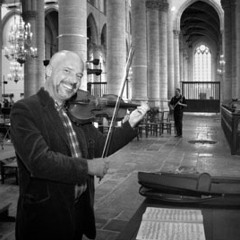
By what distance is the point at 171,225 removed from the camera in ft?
5.14

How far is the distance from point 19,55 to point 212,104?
62.0 ft

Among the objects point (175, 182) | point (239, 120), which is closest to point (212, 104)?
point (239, 120)

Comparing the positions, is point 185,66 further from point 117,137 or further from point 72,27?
point 117,137

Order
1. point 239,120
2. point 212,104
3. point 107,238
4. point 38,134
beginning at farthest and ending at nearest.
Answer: point 212,104 < point 239,120 < point 107,238 < point 38,134

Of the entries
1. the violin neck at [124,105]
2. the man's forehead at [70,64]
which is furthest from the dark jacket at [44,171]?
the violin neck at [124,105]

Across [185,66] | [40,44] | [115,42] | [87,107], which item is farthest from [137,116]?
[185,66]

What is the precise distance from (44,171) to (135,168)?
213 inches

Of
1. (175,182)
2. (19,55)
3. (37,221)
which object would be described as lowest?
(37,221)

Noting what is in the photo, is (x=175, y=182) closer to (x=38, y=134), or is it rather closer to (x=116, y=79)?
(x=38, y=134)

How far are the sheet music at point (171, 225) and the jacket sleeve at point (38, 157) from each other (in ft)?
1.18

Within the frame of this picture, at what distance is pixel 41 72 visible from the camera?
1855 cm

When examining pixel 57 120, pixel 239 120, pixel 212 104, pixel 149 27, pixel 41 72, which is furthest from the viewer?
pixel 212 104

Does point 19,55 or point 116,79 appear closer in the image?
point 116,79

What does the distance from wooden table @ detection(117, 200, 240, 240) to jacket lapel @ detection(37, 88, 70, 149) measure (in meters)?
0.52
